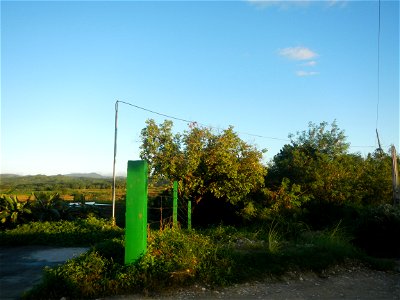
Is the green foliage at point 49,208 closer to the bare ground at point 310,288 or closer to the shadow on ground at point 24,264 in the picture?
the shadow on ground at point 24,264

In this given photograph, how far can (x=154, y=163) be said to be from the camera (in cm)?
1476

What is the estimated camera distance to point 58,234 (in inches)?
480

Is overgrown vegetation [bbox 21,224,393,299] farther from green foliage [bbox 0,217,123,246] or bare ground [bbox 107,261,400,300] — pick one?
green foliage [bbox 0,217,123,246]

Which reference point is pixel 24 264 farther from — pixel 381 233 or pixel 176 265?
pixel 381 233

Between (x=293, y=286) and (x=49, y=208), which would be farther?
(x=49, y=208)

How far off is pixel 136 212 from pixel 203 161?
7.98 meters

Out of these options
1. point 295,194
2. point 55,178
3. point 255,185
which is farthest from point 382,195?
point 55,178

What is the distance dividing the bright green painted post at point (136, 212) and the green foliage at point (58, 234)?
4.59 m

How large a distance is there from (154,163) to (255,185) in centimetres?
420

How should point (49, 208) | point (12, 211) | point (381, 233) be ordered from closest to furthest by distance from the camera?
point (381, 233)
point (12, 211)
point (49, 208)

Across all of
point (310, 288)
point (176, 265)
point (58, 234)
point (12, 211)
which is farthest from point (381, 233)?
point (12, 211)

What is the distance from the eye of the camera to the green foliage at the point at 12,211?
45.3ft

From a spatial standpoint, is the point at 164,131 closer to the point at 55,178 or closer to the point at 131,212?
the point at 131,212

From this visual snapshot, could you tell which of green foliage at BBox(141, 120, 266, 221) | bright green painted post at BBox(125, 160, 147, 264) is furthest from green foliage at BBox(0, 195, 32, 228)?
bright green painted post at BBox(125, 160, 147, 264)
